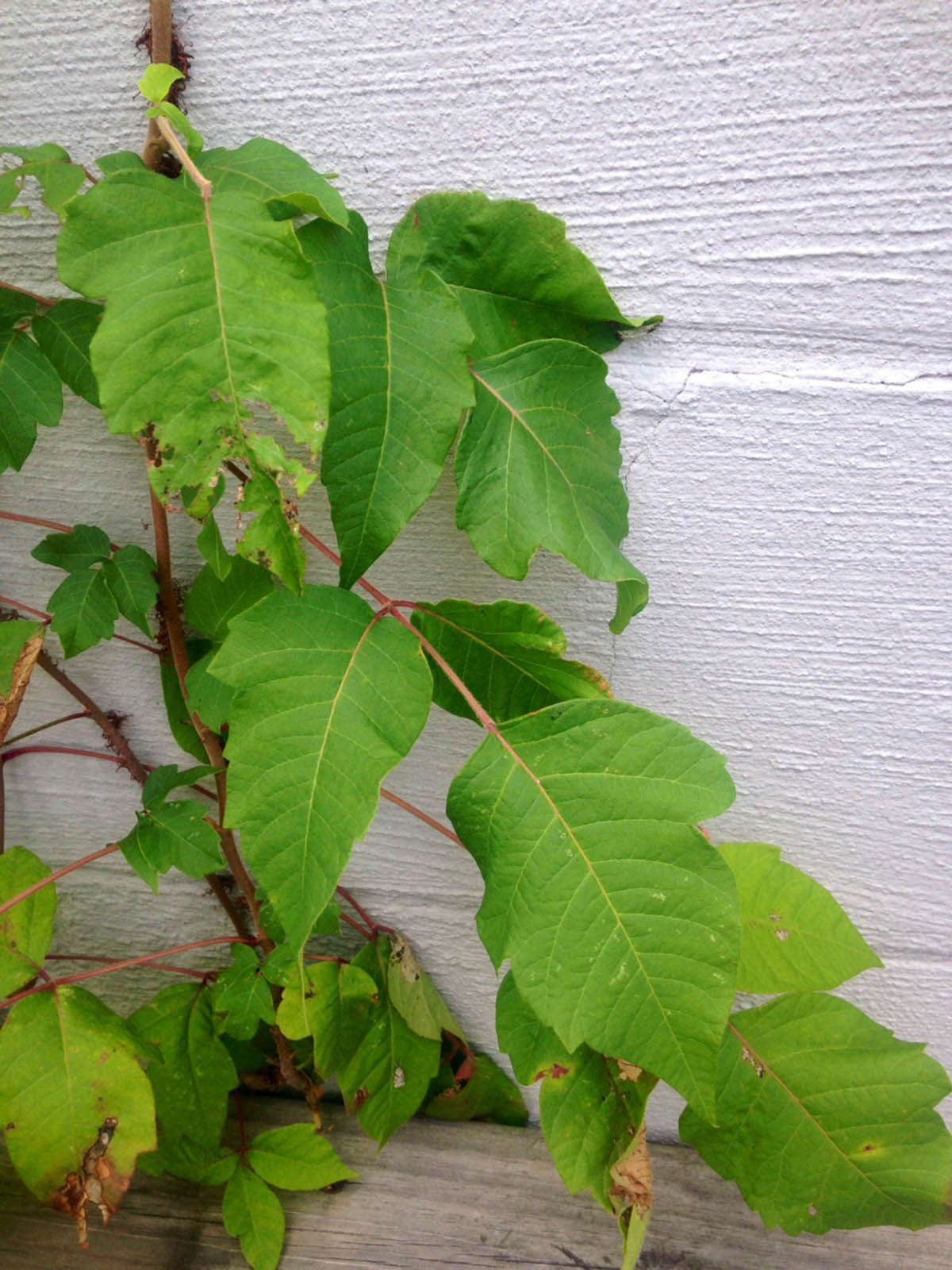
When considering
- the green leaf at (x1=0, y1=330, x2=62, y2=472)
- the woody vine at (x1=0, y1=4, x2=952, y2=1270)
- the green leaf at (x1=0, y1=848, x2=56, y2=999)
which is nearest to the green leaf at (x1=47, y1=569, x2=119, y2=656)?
the woody vine at (x1=0, y1=4, x2=952, y2=1270)

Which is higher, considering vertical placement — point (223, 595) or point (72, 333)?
point (72, 333)

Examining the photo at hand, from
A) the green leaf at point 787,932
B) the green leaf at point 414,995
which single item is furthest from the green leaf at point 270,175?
the green leaf at point 414,995

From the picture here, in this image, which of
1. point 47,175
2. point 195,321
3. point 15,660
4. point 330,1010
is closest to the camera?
point 195,321

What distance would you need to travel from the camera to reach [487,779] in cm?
55

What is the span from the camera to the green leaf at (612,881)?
1.71 ft

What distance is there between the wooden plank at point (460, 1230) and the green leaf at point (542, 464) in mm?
688

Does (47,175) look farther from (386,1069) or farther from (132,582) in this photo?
(386,1069)

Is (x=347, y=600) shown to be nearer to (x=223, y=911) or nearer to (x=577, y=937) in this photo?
(x=577, y=937)

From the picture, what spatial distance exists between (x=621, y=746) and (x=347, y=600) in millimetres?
213

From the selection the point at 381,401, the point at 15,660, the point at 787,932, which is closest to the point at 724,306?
the point at 381,401

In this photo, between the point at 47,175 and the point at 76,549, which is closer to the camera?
the point at 47,175

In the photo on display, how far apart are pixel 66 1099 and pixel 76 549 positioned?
0.46m

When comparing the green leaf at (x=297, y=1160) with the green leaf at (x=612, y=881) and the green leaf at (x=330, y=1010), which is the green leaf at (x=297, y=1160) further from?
the green leaf at (x=612, y=881)

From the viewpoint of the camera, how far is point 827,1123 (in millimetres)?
711
